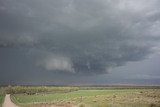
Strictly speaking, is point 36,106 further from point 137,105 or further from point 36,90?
point 36,90

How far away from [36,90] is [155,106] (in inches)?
4397

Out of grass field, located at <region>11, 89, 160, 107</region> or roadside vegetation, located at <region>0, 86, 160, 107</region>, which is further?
roadside vegetation, located at <region>0, 86, 160, 107</region>

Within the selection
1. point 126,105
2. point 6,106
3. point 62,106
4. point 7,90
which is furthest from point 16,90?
point 126,105

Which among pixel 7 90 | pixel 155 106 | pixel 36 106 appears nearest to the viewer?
pixel 155 106

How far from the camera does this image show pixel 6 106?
65.1m

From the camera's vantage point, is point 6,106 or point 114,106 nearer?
point 114,106

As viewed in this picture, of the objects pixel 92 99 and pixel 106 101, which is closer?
pixel 106 101

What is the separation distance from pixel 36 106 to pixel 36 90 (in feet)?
300

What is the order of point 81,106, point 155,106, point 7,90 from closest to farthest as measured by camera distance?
1. point 155,106
2. point 81,106
3. point 7,90

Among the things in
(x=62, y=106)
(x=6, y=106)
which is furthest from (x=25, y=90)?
(x=62, y=106)

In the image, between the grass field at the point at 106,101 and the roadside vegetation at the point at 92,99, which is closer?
the grass field at the point at 106,101

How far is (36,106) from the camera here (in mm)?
64000

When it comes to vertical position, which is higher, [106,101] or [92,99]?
[92,99]

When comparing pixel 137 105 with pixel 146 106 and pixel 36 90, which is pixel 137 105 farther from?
pixel 36 90
